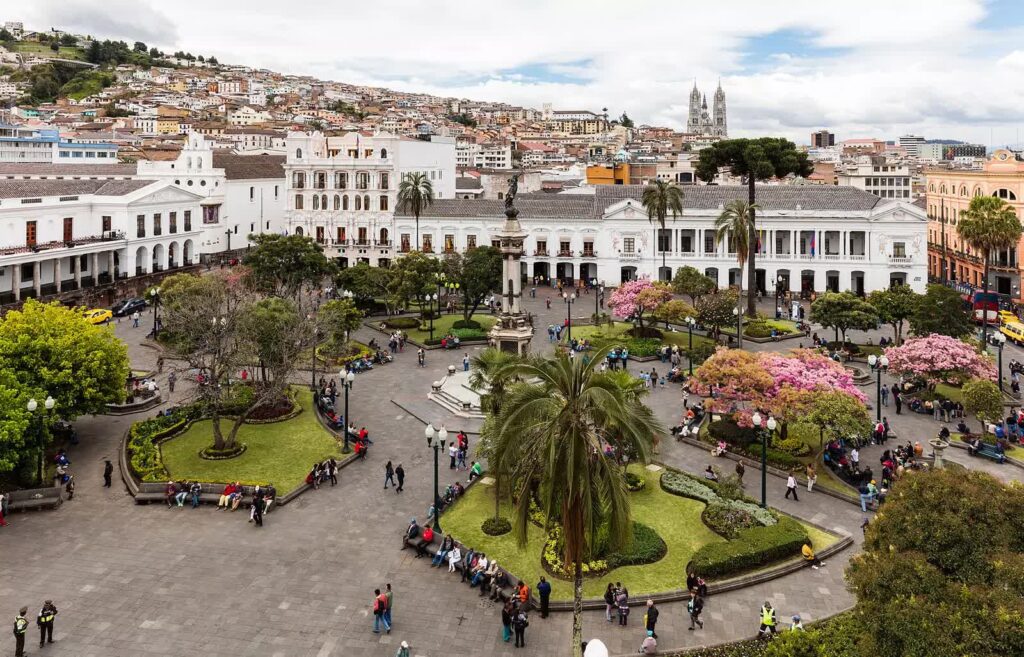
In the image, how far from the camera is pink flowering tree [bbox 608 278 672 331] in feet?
159

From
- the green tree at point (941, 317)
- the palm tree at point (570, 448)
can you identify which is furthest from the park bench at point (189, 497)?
the green tree at point (941, 317)

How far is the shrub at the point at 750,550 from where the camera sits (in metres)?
21.7

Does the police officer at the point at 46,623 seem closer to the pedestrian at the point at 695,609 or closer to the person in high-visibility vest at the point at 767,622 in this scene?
the pedestrian at the point at 695,609

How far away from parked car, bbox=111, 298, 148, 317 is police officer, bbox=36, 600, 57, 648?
39.9 meters

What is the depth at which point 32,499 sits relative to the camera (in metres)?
26.0

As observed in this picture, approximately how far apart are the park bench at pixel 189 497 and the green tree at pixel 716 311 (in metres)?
30.0

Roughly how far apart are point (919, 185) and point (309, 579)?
151 metres

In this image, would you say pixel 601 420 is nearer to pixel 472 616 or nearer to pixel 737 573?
pixel 472 616

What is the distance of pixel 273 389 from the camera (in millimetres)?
30906

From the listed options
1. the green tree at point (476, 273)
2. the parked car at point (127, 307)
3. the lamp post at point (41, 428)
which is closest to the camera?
the lamp post at point (41, 428)

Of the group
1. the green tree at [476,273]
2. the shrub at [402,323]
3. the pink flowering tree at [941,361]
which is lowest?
the pink flowering tree at [941,361]

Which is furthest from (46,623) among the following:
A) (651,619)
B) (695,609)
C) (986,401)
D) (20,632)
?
(986,401)

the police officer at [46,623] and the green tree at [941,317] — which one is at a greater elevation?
the green tree at [941,317]

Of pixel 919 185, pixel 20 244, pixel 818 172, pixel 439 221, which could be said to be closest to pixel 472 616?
pixel 20 244
